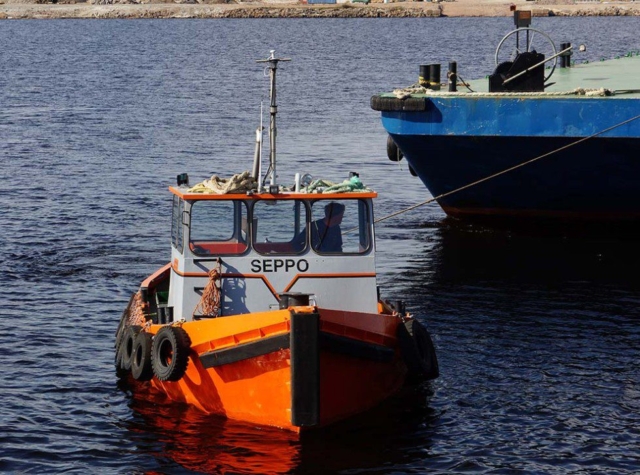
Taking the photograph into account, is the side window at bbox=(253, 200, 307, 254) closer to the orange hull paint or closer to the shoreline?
the orange hull paint

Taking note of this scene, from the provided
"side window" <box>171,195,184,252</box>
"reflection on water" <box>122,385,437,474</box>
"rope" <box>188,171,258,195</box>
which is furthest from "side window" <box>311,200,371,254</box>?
"reflection on water" <box>122,385,437,474</box>

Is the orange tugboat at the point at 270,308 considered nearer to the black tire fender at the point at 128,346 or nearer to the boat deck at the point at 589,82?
the black tire fender at the point at 128,346

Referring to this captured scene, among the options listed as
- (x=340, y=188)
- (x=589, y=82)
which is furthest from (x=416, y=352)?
(x=589, y=82)

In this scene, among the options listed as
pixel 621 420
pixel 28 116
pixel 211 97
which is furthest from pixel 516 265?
pixel 211 97

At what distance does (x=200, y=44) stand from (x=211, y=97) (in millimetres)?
55911

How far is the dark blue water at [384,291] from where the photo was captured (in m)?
15.9

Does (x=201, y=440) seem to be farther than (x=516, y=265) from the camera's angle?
No

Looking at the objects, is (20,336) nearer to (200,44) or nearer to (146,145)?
(146,145)

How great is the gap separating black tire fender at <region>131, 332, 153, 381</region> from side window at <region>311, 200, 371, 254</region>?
281cm

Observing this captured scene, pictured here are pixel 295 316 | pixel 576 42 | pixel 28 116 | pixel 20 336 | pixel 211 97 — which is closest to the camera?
pixel 295 316

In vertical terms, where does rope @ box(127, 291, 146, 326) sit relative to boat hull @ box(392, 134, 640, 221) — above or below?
below

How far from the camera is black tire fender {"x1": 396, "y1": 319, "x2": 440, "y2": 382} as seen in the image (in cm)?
1669

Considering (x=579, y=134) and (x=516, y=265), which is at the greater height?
(x=579, y=134)

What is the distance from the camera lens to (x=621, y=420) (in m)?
16.9
